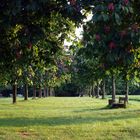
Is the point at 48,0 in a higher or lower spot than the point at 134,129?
higher

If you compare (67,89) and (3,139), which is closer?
(3,139)

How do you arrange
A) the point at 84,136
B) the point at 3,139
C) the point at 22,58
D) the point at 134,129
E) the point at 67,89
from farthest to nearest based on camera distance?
the point at 67,89 < the point at 134,129 < the point at 84,136 < the point at 3,139 < the point at 22,58

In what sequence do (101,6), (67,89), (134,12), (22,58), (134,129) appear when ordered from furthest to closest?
1. (67,89)
2. (134,129)
3. (22,58)
4. (134,12)
5. (101,6)

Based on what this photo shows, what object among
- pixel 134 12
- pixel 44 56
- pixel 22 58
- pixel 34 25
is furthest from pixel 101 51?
pixel 44 56

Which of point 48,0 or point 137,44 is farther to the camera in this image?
point 48,0

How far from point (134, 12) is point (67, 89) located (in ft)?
290

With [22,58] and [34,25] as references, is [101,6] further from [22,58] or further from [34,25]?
[22,58]

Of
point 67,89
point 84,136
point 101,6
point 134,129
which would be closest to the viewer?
point 101,6

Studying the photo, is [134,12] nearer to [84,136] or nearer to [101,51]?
[101,51]

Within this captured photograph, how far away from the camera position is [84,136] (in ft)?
55.7

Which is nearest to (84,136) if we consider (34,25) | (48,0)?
(34,25)

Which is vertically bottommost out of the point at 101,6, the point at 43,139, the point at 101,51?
the point at 43,139

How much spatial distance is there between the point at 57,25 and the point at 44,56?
2052 mm

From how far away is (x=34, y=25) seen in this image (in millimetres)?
11492
